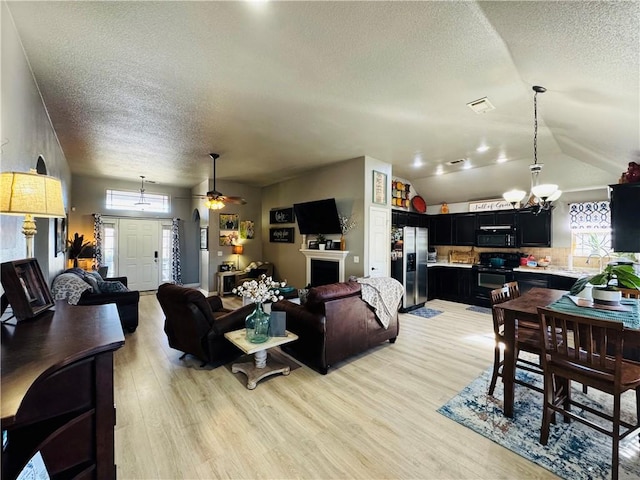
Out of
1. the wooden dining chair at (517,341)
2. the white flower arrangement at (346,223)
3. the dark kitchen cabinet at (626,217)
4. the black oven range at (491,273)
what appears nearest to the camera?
the wooden dining chair at (517,341)

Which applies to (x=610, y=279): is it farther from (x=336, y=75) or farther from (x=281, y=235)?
(x=281, y=235)

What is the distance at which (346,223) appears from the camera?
5.45 meters

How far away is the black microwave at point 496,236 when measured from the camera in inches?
245

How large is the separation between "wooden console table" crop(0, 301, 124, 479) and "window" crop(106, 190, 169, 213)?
7150 millimetres

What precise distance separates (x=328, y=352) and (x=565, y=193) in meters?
5.98

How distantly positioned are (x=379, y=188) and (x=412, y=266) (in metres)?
1.94

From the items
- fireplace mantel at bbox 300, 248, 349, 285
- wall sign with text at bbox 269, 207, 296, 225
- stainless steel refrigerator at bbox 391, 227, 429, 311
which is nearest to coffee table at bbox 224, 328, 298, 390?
fireplace mantel at bbox 300, 248, 349, 285

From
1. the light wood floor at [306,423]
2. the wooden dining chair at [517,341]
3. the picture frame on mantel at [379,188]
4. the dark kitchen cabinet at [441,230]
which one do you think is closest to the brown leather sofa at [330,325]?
the light wood floor at [306,423]

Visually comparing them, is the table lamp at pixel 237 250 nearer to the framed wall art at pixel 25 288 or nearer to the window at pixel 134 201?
the window at pixel 134 201

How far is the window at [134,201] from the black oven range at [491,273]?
27.9 feet

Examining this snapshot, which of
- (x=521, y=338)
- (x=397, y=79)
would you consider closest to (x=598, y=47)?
(x=397, y=79)

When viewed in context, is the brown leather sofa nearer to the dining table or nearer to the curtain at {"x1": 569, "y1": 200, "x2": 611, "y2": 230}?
the dining table

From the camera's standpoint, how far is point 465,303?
6586mm

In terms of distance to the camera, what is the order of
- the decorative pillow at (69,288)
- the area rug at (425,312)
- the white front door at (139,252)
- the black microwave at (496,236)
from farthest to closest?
the white front door at (139,252), the black microwave at (496,236), the area rug at (425,312), the decorative pillow at (69,288)
